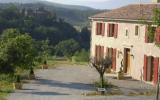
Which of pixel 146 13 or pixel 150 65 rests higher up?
pixel 146 13

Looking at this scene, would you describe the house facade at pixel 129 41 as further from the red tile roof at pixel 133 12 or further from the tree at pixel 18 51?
the tree at pixel 18 51

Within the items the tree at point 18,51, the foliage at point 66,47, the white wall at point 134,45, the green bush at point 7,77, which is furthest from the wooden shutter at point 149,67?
the foliage at point 66,47

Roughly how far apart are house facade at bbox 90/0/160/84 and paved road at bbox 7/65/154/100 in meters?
2.50

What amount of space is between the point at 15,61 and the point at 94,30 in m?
16.9

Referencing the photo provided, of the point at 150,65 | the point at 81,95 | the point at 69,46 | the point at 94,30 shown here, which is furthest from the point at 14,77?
the point at 69,46

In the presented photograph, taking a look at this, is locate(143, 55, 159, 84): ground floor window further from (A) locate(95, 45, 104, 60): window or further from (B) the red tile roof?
(A) locate(95, 45, 104, 60): window

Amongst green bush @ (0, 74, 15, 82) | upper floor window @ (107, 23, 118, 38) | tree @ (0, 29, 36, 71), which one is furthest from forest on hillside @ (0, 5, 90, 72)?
upper floor window @ (107, 23, 118, 38)

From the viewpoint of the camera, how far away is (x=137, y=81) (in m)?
38.5

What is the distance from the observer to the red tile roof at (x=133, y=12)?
39.3 meters

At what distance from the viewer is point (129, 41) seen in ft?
137

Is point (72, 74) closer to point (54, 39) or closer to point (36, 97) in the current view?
point (36, 97)

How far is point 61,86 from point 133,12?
11.6 m

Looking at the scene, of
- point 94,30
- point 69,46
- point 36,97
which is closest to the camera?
point 36,97

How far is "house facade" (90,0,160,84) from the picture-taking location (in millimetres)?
37609
